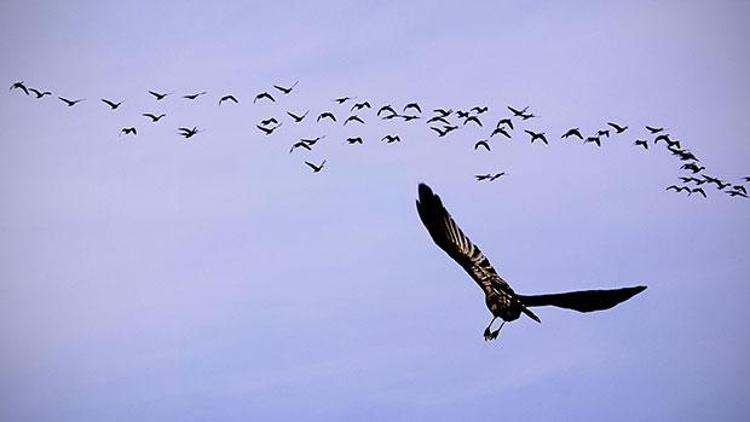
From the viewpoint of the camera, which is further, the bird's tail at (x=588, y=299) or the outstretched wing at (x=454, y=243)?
the outstretched wing at (x=454, y=243)

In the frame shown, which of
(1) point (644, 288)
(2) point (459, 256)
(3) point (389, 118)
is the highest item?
(3) point (389, 118)

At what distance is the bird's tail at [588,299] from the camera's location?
2522cm

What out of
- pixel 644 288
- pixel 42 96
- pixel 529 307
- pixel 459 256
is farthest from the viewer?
pixel 42 96

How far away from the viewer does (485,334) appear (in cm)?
2650

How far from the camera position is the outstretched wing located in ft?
89.4

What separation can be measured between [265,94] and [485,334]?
30.4 metres

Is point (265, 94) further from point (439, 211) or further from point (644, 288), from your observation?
point (644, 288)

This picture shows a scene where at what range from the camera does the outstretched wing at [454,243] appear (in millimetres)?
27250

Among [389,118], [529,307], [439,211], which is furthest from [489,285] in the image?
[389,118]

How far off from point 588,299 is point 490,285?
2105 mm

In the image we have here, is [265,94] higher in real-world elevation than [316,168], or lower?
higher

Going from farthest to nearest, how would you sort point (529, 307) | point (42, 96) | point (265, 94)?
1. point (265, 94)
2. point (42, 96)
3. point (529, 307)

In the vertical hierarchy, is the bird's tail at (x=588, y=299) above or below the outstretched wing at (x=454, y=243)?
below

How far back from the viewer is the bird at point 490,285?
83.6 feet
